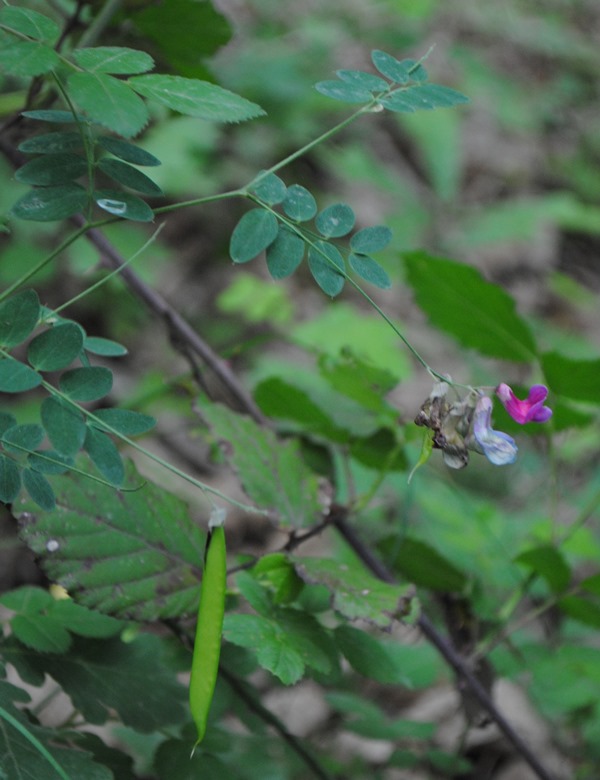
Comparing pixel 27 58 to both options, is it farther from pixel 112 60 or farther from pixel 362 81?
pixel 362 81

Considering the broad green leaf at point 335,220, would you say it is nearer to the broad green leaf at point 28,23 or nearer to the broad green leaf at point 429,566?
the broad green leaf at point 28,23

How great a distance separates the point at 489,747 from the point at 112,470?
4.77 feet

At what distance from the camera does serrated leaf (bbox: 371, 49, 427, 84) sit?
2.78 feet

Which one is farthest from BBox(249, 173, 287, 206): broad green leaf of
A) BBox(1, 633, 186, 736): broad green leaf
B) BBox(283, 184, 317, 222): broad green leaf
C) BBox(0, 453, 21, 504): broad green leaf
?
BBox(1, 633, 186, 736): broad green leaf

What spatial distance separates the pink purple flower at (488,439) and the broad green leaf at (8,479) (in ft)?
1.35

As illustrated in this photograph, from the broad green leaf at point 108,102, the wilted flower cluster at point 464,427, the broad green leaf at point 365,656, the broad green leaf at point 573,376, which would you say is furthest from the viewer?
the broad green leaf at point 573,376

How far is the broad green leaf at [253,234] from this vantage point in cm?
78

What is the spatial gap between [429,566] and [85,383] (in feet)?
Result: 2.20

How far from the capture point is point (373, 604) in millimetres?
863

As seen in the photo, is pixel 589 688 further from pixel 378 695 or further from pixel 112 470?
pixel 112 470

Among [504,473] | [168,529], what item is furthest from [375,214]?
[168,529]

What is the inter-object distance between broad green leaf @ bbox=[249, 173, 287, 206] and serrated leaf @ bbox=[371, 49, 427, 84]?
0.16 meters

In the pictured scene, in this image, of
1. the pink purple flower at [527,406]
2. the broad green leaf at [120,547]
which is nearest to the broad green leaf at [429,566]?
the broad green leaf at [120,547]

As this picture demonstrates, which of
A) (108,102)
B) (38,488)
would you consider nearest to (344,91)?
(108,102)
